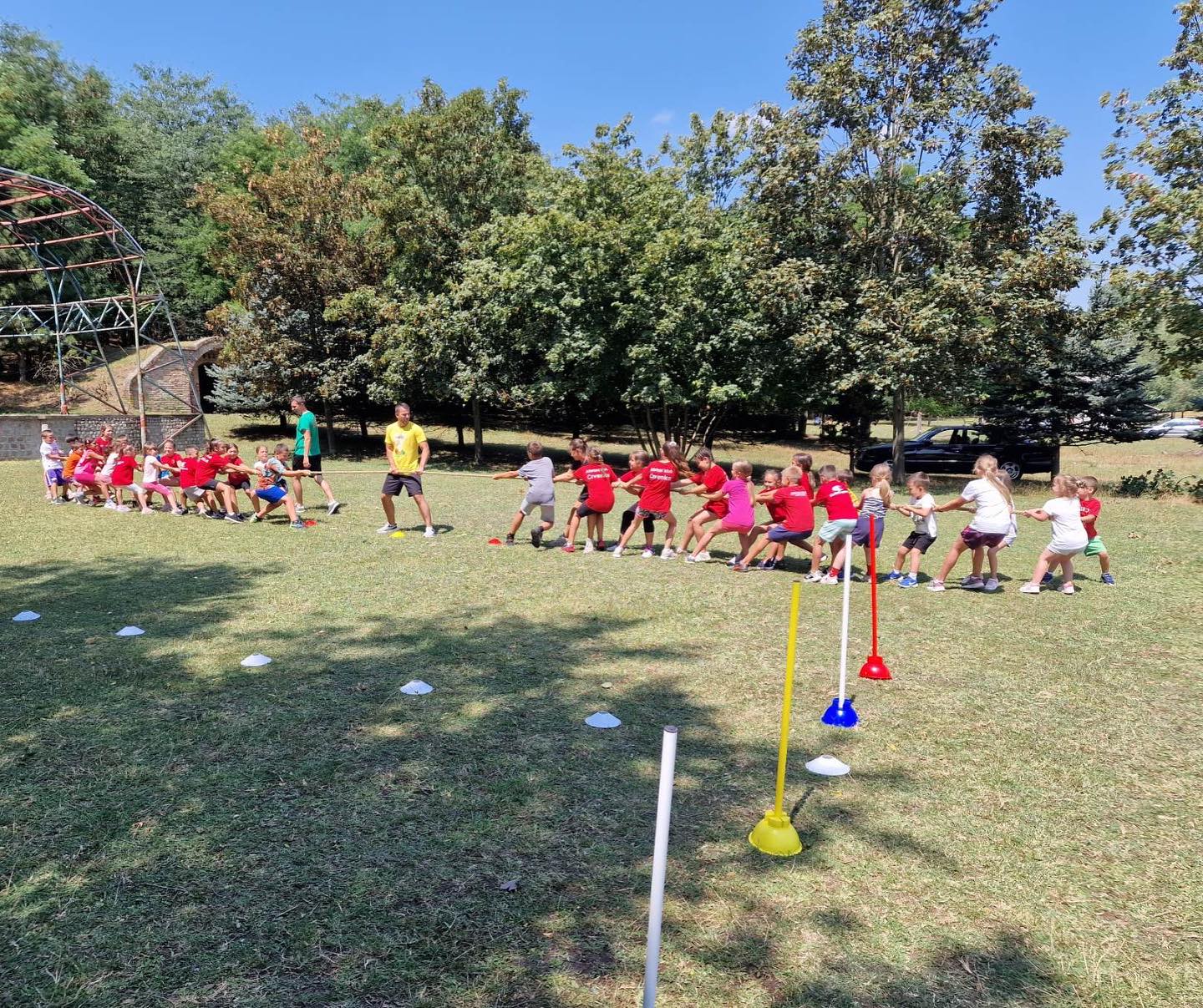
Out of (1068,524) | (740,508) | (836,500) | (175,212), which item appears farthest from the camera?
(175,212)

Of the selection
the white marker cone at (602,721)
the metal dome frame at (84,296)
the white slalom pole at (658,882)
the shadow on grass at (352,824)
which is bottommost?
the shadow on grass at (352,824)

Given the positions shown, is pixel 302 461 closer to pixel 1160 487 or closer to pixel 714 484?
pixel 714 484

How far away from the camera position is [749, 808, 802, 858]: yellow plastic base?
3482mm

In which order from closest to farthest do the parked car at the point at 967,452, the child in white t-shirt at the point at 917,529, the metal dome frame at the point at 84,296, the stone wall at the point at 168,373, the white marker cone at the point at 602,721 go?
the white marker cone at the point at 602,721 → the child in white t-shirt at the point at 917,529 → the metal dome frame at the point at 84,296 → the parked car at the point at 967,452 → the stone wall at the point at 168,373

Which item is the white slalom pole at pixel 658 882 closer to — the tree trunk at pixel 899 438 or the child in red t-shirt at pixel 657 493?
the child in red t-shirt at pixel 657 493

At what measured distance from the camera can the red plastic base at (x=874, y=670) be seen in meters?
5.77

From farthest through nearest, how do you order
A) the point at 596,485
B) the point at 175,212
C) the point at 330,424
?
1. the point at 175,212
2. the point at 330,424
3. the point at 596,485

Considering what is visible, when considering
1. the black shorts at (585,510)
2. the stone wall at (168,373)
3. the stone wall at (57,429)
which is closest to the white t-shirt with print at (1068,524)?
the black shorts at (585,510)

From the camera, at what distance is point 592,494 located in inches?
403

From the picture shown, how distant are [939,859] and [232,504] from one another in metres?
11.8

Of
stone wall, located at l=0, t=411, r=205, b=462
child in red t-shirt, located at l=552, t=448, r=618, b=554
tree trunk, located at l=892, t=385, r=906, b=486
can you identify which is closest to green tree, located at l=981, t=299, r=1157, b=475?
tree trunk, located at l=892, t=385, r=906, b=486

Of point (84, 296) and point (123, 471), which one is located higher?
point (84, 296)

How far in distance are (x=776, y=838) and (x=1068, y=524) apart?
21.7 feet

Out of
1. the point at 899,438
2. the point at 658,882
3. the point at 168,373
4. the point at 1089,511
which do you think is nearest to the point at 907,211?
the point at 899,438
